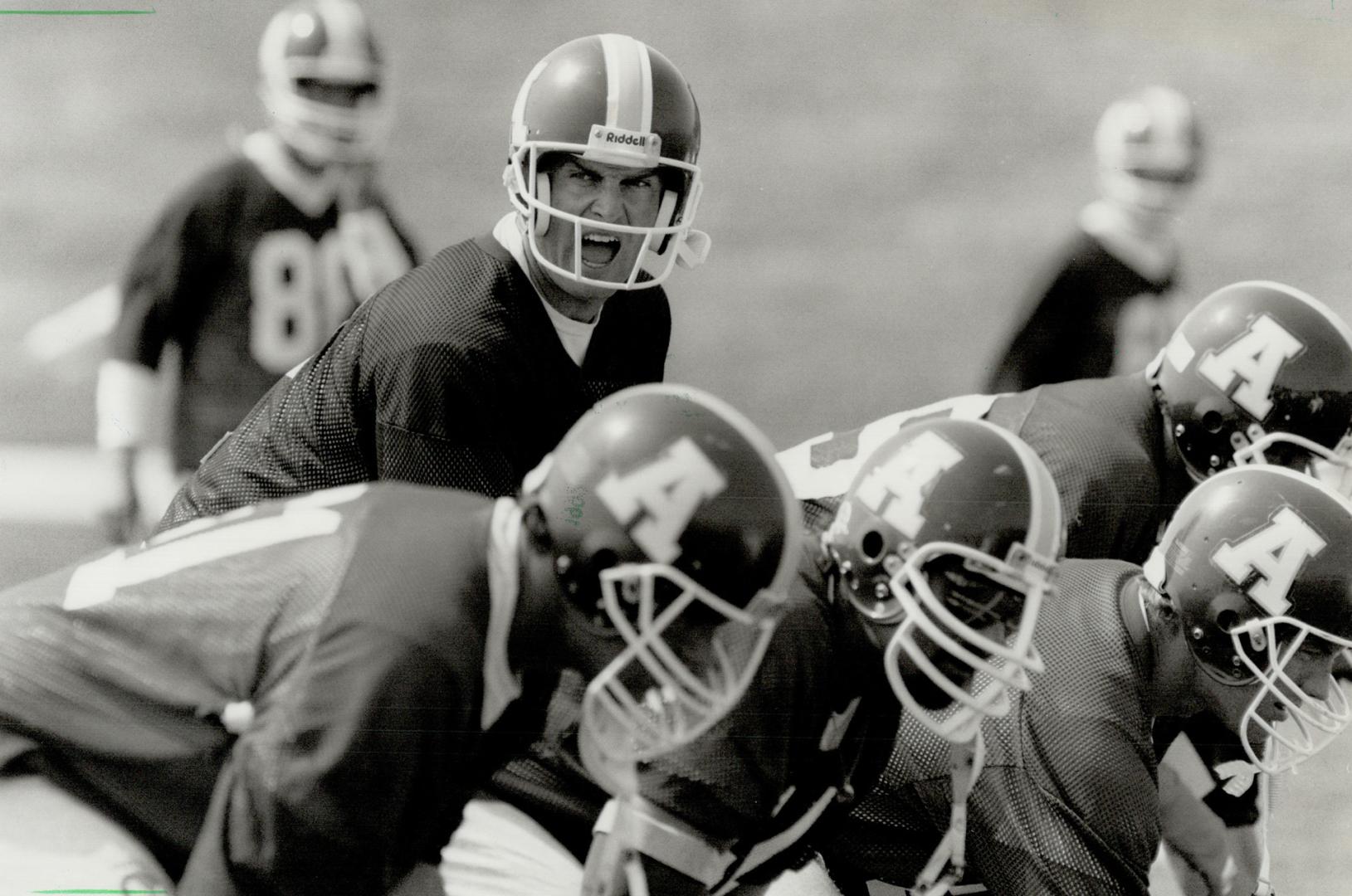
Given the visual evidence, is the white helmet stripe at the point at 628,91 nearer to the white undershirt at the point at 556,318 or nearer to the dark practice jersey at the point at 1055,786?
the white undershirt at the point at 556,318

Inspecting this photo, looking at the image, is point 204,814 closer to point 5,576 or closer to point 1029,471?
point 1029,471

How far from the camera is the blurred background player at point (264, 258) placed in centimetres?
434

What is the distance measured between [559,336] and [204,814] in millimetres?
1216

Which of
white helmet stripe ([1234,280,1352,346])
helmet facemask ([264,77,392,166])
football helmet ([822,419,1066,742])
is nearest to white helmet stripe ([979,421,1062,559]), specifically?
football helmet ([822,419,1066,742])

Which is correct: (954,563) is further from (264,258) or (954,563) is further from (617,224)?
(264,258)

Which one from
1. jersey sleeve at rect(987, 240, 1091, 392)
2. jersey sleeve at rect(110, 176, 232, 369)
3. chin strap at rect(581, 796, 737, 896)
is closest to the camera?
chin strap at rect(581, 796, 737, 896)

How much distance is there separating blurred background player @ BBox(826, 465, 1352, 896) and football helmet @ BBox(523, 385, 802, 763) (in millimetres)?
654

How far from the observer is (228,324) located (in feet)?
14.6

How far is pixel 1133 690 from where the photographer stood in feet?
8.90

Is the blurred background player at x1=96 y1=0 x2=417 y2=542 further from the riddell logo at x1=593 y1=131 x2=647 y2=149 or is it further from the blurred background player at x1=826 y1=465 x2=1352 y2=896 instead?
the blurred background player at x1=826 y1=465 x2=1352 y2=896

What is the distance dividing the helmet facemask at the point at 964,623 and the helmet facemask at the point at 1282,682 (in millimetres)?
479

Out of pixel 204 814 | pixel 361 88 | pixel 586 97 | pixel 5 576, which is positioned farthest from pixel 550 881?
pixel 5 576

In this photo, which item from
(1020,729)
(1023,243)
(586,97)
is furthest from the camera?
(1023,243)

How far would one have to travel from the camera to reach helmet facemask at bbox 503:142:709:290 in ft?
10.0
